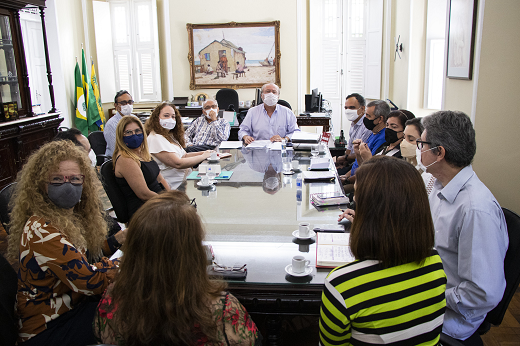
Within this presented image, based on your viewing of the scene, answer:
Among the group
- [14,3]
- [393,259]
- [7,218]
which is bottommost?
[7,218]

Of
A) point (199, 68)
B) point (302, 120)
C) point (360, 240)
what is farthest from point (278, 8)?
point (360, 240)

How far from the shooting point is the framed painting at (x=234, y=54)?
754 cm

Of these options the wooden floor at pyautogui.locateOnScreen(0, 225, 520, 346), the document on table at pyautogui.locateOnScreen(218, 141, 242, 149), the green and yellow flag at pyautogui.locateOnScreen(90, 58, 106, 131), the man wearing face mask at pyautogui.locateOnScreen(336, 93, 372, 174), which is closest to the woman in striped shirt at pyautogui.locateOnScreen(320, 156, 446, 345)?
the wooden floor at pyautogui.locateOnScreen(0, 225, 520, 346)

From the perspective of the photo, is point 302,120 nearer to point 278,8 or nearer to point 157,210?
point 278,8

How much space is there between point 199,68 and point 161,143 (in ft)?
15.6

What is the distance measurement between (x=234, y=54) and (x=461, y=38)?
15.7 ft

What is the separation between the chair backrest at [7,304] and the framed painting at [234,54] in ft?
21.7

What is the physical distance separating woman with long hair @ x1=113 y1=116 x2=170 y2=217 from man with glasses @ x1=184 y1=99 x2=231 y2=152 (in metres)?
1.89

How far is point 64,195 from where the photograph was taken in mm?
1574

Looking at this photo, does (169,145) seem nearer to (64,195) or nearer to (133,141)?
(133,141)

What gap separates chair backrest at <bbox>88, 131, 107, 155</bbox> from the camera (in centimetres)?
438

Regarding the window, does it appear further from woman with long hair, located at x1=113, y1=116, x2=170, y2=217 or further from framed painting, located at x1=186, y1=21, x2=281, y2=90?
woman with long hair, located at x1=113, y1=116, x2=170, y2=217

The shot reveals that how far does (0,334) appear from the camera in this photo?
1318 millimetres

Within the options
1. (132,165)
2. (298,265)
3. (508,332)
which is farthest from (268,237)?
(508,332)
